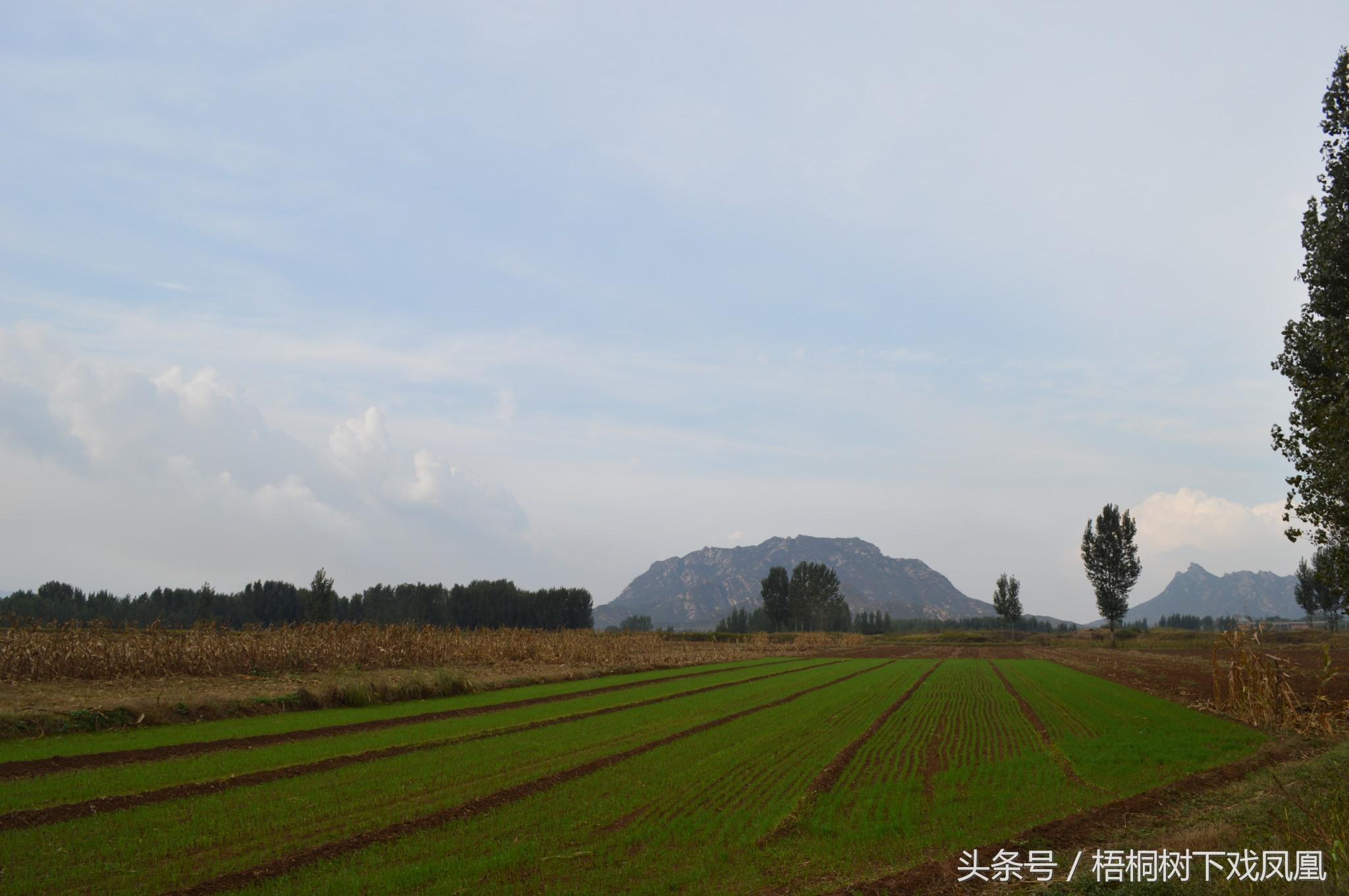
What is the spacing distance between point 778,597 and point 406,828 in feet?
→ 466

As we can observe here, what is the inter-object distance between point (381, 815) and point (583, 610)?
439ft

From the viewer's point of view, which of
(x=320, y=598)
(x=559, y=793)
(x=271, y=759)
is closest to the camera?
(x=559, y=793)

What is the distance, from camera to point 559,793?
12.5 meters

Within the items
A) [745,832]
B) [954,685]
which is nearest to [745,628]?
[954,685]

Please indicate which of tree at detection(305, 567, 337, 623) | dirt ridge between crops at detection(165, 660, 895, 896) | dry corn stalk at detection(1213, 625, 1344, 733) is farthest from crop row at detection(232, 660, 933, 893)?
tree at detection(305, 567, 337, 623)

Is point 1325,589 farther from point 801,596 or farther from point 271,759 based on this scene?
point 271,759

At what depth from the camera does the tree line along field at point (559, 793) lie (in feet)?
28.9

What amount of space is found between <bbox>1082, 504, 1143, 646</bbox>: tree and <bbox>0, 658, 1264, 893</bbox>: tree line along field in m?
71.9

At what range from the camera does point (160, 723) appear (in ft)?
65.3

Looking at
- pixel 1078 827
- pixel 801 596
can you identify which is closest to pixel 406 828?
pixel 1078 827

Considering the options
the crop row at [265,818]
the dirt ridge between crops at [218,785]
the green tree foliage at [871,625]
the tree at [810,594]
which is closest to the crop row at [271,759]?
the dirt ridge between crops at [218,785]

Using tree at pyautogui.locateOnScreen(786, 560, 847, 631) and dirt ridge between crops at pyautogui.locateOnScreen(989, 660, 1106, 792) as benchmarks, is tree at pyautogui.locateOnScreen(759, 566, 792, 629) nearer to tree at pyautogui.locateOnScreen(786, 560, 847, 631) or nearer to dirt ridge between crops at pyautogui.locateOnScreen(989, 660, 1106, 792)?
tree at pyautogui.locateOnScreen(786, 560, 847, 631)

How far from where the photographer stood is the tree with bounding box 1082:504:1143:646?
87.1 meters

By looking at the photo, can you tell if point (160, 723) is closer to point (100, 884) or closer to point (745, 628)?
point (100, 884)
